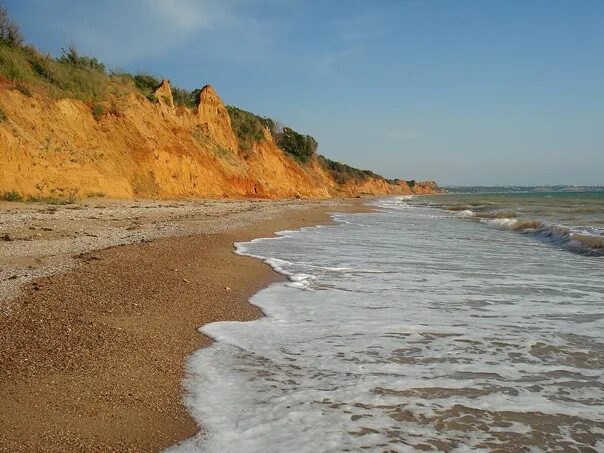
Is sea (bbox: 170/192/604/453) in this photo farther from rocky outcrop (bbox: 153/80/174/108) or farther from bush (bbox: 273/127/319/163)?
bush (bbox: 273/127/319/163)

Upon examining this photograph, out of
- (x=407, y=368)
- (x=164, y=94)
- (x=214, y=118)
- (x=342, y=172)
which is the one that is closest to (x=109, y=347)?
(x=407, y=368)

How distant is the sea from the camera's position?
304 centimetres

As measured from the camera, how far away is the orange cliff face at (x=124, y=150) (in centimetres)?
1873

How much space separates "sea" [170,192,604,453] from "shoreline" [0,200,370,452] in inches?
9.6

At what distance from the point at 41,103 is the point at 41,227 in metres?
12.8

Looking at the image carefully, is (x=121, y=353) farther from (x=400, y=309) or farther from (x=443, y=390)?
(x=400, y=309)

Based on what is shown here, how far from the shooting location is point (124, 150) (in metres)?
26.0

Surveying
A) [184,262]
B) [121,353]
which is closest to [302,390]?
[121,353]

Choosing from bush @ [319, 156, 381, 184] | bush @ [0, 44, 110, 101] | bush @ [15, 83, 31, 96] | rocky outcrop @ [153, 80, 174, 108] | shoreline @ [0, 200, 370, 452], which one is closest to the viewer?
shoreline @ [0, 200, 370, 452]

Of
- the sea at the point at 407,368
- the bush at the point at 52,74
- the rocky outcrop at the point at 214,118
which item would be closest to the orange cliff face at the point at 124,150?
the rocky outcrop at the point at 214,118

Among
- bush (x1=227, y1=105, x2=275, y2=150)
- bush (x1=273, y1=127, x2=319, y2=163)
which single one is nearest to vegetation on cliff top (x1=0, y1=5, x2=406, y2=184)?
bush (x1=227, y1=105, x2=275, y2=150)

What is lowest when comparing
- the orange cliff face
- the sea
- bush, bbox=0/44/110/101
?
the sea

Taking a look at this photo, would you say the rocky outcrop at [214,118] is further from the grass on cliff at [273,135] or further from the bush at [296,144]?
the bush at [296,144]

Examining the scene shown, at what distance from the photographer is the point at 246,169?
41875 millimetres
